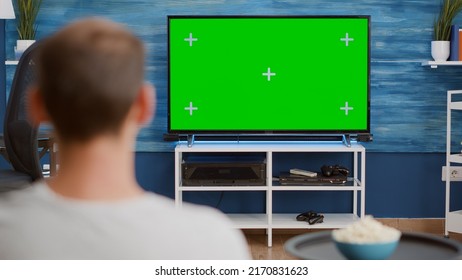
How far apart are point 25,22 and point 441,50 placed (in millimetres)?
2001

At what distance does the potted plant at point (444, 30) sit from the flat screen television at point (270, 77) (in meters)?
0.34

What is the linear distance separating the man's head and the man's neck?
14 mm

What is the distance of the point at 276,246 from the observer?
3.80 meters

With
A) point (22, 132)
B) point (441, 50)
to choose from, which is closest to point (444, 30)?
point (441, 50)

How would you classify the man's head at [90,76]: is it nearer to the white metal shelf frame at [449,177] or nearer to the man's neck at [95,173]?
the man's neck at [95,173]

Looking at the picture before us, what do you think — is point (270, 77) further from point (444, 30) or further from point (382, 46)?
point (444, 30)

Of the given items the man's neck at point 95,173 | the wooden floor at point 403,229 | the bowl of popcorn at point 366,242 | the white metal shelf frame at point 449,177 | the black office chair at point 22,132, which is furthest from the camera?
the wooden floor at point 403,229

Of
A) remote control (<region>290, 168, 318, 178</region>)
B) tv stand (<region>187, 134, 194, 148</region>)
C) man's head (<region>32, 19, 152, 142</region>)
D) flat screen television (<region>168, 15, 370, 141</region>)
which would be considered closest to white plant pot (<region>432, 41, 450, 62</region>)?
flat screen television (<region>168, 15, 370, 141</region>)

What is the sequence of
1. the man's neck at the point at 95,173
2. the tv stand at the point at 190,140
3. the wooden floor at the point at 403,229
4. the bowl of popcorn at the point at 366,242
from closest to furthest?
the man's neck at the point at 95,173 → the bowl of popcorn at the point at 366,242 → the tv stand at the point at 190,140 → the wooden floor at the point at 403,229

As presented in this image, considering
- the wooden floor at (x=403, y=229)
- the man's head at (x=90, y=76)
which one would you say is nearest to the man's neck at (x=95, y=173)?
the man's head at (x=90, y=76)

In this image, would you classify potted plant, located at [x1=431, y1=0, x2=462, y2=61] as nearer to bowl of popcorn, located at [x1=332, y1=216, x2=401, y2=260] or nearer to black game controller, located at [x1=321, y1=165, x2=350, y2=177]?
black game controller, located at [x1=321, y1=165, x2=350, y2=177]

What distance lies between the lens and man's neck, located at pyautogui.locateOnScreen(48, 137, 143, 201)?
0.82m

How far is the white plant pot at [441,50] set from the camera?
3850 mm

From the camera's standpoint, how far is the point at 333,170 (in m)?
3.88
